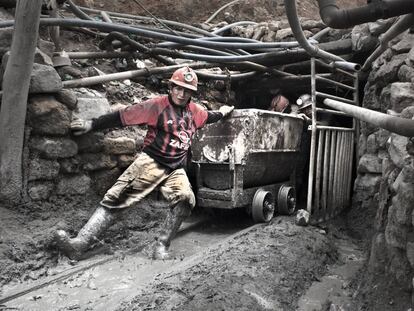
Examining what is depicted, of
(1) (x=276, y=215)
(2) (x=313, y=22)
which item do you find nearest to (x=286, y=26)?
(2) (x=313, y=22)

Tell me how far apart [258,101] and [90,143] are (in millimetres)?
4195

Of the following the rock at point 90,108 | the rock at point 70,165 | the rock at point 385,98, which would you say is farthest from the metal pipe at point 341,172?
the rock at point 70,165

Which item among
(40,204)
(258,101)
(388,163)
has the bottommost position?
(40,204)

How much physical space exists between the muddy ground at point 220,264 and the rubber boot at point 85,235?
0.12 meters

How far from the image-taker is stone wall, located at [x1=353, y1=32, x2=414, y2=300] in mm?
2387

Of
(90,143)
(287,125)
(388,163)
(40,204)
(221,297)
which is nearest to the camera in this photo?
(221,297)

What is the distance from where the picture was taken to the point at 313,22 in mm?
6945

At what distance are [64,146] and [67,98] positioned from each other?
1.71 feet

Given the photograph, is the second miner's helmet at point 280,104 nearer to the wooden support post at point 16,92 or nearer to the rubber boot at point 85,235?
the rubber boot at point 85,235

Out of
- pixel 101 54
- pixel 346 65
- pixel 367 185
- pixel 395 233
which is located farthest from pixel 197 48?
pixel 395 233

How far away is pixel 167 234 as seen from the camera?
416cm

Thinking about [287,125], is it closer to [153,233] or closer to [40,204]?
[153,233]

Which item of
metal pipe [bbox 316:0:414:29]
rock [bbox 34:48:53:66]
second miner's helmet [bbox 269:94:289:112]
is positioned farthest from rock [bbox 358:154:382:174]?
rock [bbox 34:48:53:66]

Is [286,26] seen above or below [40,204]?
above
